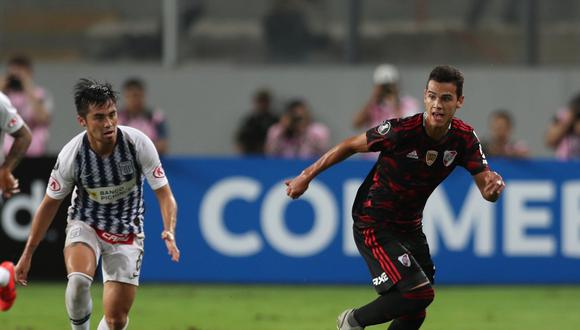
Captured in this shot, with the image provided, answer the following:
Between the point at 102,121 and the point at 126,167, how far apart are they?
1.36 feet

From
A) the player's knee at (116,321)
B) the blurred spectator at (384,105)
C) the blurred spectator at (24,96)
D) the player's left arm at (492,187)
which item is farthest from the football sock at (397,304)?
the blurred spectator at (24,96)

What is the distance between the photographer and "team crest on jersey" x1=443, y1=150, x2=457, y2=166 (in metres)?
8.57

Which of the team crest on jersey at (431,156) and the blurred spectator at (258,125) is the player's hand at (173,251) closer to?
the team crest on jersey at (431,156)

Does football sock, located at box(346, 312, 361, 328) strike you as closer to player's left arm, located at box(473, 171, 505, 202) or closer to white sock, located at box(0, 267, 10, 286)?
player's left arm, located at box(473, 171, 505, 202)

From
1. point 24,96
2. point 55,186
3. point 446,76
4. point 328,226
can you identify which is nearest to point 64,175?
point 55,186

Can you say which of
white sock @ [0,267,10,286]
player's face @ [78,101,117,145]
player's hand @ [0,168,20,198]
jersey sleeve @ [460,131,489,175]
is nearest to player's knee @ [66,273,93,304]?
white sock @ [0,267,10,286]

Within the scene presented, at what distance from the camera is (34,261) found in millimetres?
14156

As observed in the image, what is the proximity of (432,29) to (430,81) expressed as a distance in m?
10.0

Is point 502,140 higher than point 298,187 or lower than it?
lower

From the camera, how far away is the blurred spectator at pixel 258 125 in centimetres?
1672

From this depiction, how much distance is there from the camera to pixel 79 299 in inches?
340

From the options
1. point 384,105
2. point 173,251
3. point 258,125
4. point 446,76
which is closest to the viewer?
point 173,251

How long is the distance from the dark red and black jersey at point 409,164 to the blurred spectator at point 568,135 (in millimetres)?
7210

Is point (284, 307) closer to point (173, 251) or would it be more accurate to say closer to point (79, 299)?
point (79, 299)
